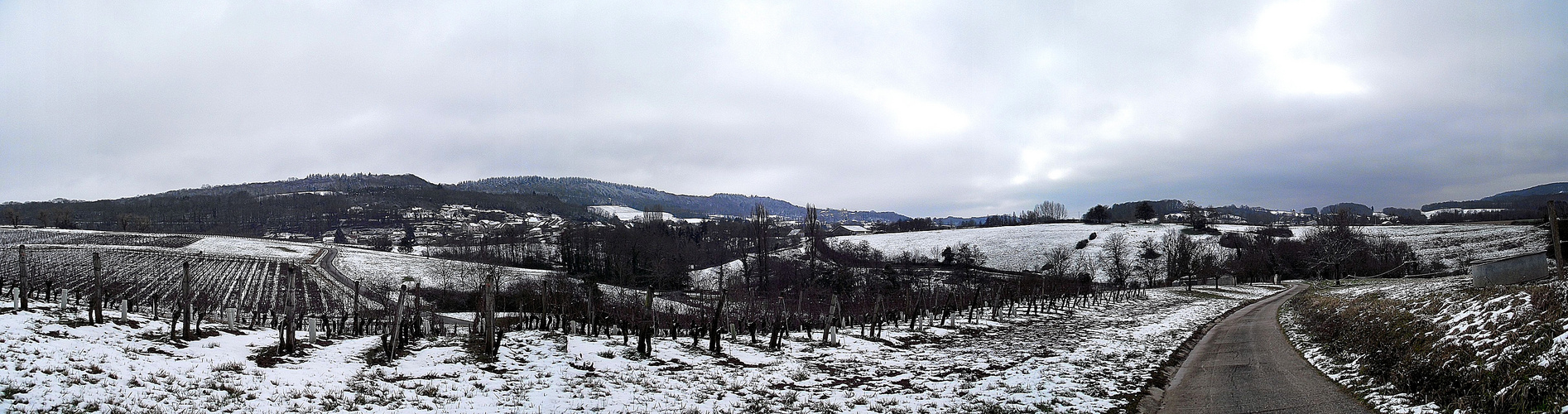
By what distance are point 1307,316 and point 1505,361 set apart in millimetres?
16937

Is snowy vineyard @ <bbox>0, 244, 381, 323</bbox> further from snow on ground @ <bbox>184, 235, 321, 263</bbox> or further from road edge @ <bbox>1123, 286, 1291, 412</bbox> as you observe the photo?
road edge @ <bbox>1123, 286, 1291, 412</bbox>

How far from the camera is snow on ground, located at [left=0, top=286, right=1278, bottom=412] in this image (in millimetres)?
9766

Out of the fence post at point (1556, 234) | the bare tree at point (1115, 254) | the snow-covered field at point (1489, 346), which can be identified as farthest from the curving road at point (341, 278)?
the bare tree at point (1115, 254)

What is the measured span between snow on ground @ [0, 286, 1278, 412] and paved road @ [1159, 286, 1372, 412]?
90cm

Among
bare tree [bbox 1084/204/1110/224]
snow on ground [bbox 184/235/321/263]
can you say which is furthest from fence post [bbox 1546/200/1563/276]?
bare tree [bbox 1084/204/1110/224]

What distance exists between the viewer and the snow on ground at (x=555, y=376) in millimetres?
9766

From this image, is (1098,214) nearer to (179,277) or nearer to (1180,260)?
(1180,260)

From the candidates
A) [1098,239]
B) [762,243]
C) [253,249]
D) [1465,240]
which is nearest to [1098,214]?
[1098,239]

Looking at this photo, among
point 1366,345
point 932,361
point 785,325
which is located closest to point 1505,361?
point 1366,345

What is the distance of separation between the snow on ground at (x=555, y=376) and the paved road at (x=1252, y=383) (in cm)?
90

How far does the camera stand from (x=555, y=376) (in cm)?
1365

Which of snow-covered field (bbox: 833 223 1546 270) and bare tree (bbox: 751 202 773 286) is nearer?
snow-covered field (bbox: 833 223 1546 270)

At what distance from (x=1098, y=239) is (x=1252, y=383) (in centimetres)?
9475

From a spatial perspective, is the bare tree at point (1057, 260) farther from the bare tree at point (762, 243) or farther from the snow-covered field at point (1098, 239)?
the bare tree at point (762, 243)
